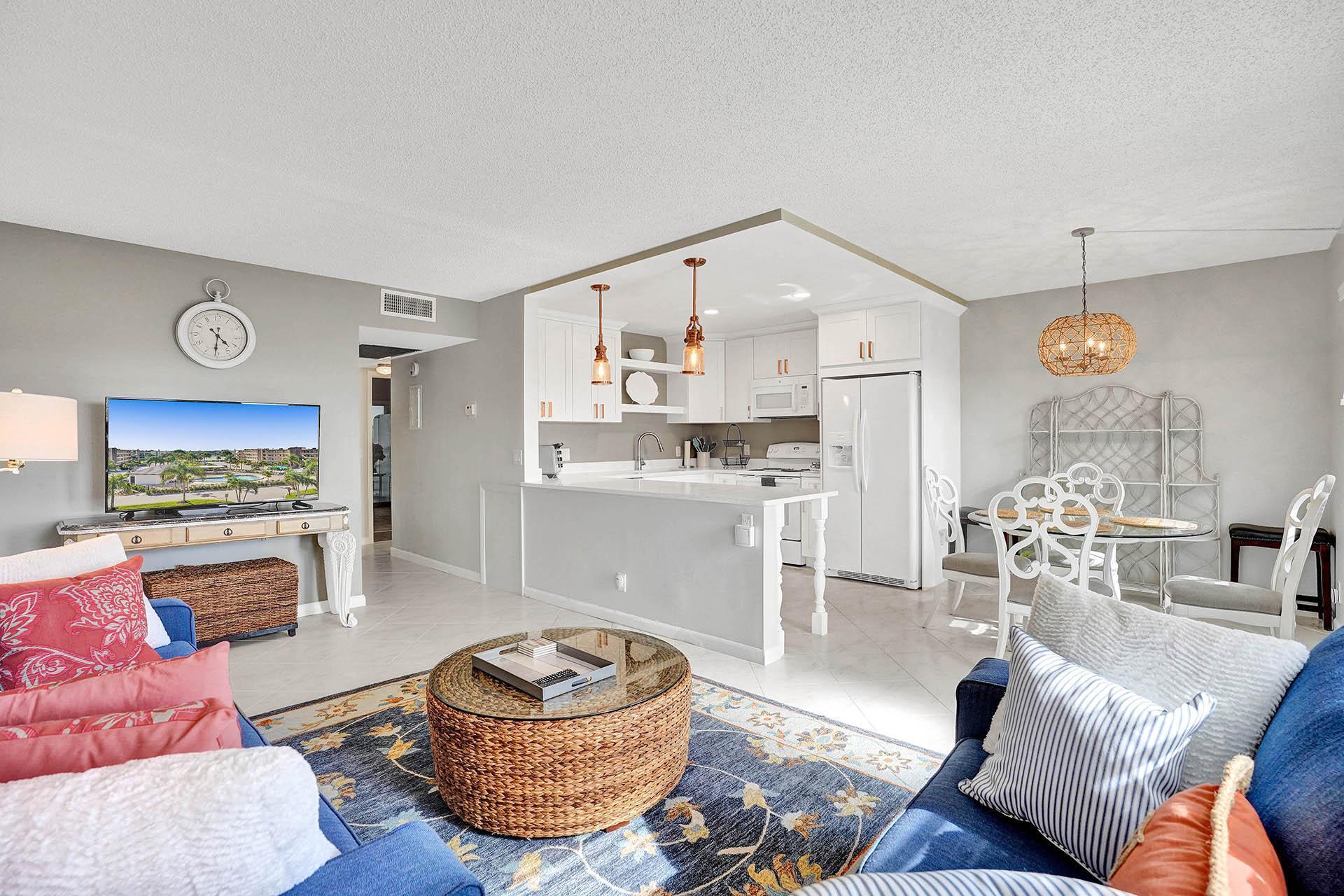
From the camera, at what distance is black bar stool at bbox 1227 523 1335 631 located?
4.05 metres

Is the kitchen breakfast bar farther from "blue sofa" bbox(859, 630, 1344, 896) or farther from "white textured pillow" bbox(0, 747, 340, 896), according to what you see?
"white textured pillow" bbox(0, 747, 340, 896)

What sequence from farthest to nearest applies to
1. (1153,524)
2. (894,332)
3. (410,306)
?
1. (894,332)
2. (410,306)
3. (1153,524)

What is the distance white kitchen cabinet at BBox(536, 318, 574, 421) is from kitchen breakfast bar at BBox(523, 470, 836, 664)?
36.3 inches

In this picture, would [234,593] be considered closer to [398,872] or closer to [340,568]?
[340,568]

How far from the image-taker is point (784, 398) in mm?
6547

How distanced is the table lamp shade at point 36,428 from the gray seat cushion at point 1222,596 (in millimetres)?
5237

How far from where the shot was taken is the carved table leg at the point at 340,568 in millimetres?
4359

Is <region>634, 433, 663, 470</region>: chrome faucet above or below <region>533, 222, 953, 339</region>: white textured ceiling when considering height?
below

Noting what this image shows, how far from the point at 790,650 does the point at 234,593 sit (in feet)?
10.7

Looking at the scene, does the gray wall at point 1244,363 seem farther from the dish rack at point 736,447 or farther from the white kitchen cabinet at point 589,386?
the white kitchen cabinet at point 589,386

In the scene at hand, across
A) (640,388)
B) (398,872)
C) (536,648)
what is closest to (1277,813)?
(398,872)

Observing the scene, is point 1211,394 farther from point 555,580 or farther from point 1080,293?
point 555,580

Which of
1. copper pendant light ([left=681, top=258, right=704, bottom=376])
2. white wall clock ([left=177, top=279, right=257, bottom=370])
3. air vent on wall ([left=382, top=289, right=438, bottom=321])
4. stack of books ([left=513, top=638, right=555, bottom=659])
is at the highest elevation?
air vent on wall ([left=382, top=289, right=438, bottom=321])

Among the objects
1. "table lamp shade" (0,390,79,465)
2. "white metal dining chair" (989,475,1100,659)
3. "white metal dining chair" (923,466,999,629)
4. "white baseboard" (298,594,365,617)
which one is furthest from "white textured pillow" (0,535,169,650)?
"white metal dining chair" (923,466,999,629)
